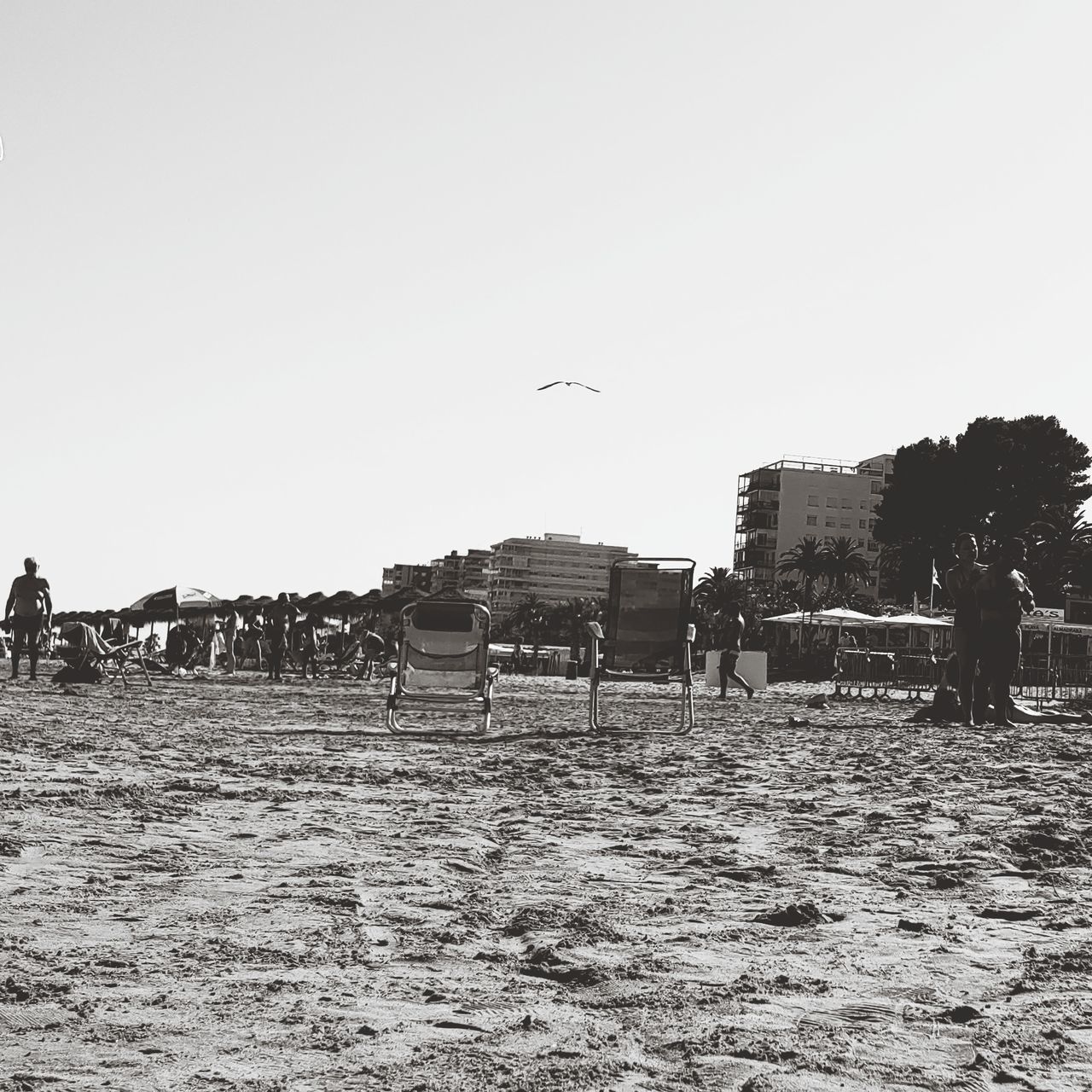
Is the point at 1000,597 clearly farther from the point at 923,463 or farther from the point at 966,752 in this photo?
the point at 923,463

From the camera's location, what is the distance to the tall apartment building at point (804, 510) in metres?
127

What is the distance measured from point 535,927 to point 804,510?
12552 centimetres

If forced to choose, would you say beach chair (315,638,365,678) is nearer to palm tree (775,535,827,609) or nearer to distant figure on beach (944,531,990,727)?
distant figure on beach (944,531,990,727)

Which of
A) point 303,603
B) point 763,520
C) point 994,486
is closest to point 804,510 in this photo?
point 763,520

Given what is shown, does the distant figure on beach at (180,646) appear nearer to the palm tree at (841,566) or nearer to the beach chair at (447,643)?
the beach chair at (447,643)

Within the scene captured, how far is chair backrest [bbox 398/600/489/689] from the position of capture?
11.4 metres

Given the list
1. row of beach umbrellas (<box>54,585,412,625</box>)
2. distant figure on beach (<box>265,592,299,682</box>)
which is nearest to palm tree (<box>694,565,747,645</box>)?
row of beach umbrellas (<box>54,585,412,625</box>)

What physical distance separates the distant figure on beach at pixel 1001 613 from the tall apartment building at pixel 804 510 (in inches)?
4492

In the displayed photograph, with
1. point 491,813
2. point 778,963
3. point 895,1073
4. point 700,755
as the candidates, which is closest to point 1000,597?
point 700,755

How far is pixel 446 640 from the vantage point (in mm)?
11500

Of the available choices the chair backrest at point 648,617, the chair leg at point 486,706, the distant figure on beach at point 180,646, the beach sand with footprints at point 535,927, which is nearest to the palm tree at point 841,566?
the distant figure on beach at point 180,646

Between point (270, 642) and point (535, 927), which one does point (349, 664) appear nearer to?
point (270, 642)

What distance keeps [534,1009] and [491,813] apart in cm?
297

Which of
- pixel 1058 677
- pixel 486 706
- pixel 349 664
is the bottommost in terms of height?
pixel 349 664
